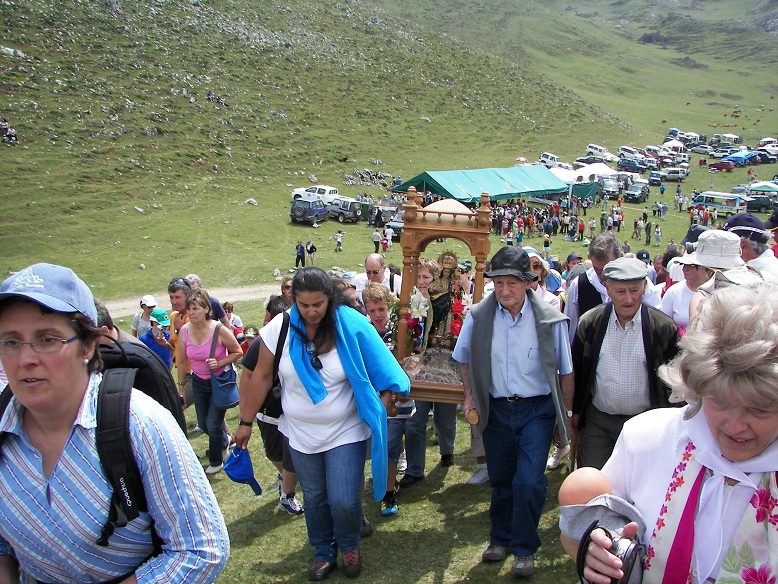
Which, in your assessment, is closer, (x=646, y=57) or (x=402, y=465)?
(x=402, y=465)

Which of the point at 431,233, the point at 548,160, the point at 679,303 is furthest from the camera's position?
the point at 548,160

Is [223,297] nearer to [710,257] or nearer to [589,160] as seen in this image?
[710,257]

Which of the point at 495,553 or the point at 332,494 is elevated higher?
the point at 332,494

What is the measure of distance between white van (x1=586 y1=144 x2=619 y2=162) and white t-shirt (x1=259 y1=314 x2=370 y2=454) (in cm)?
5262

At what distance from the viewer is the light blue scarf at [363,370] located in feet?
12.8

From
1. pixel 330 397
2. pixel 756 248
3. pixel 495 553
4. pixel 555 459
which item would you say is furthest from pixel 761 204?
pixel 330 397

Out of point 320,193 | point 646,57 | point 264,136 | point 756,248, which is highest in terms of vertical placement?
point 646,57

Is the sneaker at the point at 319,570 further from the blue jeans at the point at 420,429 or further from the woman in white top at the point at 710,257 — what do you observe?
the woman in white top at the point at 710,257

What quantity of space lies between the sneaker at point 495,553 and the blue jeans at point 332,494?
0.87 meters

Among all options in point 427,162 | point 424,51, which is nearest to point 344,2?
point 424,51

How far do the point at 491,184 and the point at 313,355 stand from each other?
95.1ft

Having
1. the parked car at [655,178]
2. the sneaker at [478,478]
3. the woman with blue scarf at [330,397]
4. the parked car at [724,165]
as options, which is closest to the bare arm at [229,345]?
the woman with blue scarf at [330,397]

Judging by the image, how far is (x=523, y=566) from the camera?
405 centimetres

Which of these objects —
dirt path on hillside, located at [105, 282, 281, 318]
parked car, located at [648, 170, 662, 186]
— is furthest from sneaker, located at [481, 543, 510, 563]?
parked car, located at [648, 170, 662, 186]
